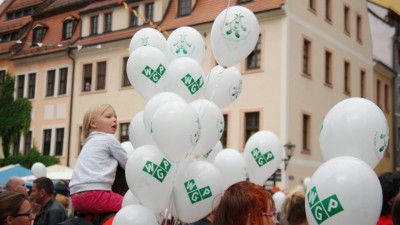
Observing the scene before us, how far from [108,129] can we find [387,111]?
2821 centimetres

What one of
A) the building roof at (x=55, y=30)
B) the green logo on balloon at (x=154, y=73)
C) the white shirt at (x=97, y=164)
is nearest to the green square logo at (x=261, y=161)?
the green logo on balloon at (x=154, y=73)

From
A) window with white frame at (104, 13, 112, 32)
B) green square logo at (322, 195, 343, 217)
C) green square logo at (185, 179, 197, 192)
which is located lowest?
green square logo at (322, 195, 343, 217)

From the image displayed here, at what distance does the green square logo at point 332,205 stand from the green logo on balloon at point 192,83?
2.18 metres

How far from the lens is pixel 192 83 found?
17.9 feet

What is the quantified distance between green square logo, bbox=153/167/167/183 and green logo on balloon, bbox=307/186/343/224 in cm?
148

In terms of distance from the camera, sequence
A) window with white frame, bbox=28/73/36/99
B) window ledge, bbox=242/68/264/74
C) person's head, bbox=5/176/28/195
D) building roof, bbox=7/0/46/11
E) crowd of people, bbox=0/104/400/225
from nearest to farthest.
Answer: crowd of people, bbox=0/104/400/225 → person's head, bbox=5/176/28/195 → window ledge, bbox=242/68/264/74 → building roof, bbox=7/0/46/11 → window with white frame, bbox=28/73/36/99

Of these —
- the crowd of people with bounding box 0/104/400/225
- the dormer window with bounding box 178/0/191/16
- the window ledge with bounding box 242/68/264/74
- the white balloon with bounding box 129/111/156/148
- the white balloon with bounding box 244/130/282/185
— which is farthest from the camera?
the dormer window with bounding box 178/0/191/16

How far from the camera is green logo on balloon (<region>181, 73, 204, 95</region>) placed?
541cm

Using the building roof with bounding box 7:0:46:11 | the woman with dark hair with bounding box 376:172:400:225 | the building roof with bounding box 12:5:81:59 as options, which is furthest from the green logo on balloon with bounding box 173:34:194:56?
the building roof with bounding box 12:5:81:59

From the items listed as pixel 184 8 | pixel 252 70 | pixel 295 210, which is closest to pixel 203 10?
pixel 184 8

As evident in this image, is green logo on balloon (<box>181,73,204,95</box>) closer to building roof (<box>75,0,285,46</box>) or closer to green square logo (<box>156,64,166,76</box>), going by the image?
green square logo (<box>156,64,166,76</box>)

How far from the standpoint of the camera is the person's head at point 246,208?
3525 millimetres

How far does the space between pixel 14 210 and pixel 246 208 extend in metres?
1.74

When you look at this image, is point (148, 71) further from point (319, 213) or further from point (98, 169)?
point (319, 213)
